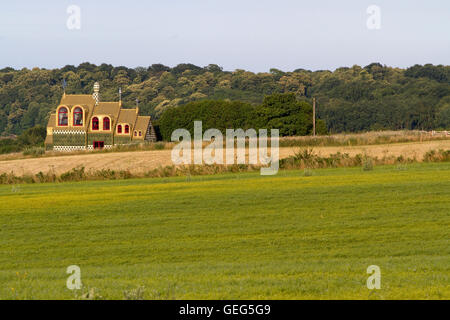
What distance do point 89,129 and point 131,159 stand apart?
4173 centimetres

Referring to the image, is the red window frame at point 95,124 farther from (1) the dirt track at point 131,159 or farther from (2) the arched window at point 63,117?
(1) the dirt track at point 131,159

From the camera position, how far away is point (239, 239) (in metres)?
17.1

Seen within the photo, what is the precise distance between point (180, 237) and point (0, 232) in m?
5.03

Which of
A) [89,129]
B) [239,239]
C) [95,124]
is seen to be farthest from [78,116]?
[239,239]

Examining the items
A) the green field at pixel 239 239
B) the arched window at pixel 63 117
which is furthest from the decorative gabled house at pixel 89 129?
the green field at pixel 239 239

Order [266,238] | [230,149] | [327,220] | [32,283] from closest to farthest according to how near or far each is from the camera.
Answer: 1. [32,283]
2. [266,238]
3. [327,220]
4. [230,149]

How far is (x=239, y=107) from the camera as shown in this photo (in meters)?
112

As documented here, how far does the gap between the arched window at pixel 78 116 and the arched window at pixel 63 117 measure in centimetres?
111

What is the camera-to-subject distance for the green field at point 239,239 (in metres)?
11.2

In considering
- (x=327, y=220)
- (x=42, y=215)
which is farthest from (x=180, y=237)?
(x=42, y=215)

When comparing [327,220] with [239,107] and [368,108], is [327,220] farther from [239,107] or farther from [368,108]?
[368,108]

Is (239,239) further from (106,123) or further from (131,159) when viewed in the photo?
(106,123)

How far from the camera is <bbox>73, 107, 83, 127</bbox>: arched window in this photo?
97.1 meters

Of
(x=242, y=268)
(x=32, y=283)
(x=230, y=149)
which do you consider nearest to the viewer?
(x=32, y=283)
